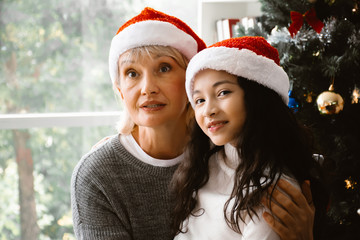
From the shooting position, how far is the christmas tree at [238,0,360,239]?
1541 mm

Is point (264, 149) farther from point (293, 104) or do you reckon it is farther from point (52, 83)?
point (52, 83)

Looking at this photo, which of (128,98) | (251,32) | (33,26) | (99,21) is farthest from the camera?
(99,21)

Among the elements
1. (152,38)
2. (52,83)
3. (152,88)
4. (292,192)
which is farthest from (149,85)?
(52,83)

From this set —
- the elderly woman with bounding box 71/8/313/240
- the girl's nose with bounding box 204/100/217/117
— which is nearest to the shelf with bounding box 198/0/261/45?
the elderly woman with bounding box 71/8/313/240

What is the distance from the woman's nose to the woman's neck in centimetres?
18

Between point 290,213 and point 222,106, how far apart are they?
346 millimetres

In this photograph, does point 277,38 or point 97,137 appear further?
point 97,137

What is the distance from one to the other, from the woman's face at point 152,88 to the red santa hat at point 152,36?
43 mm

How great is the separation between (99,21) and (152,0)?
41 centimetres

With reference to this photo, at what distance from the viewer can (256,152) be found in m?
1.16

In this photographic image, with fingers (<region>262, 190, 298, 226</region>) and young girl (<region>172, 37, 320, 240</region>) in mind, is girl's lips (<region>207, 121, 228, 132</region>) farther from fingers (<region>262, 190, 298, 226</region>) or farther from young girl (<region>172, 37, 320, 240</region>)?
fingers (<region>262, 190, 298, 226</region>)

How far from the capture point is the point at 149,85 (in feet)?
4.28

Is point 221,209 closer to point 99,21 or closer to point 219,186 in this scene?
point 219,186

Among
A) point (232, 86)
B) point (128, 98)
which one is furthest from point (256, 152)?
point (128, 98)
